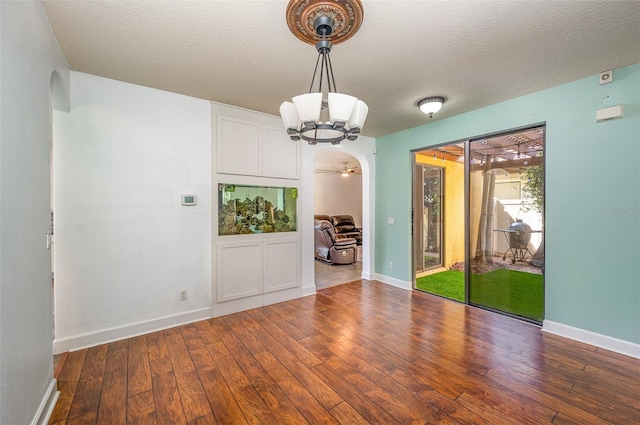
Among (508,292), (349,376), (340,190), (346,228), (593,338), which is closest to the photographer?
(349,376)

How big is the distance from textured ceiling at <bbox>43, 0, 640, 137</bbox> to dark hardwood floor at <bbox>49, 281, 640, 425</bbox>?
8.59ft

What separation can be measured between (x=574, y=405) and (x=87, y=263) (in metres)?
4.12

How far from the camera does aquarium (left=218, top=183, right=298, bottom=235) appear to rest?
132 inches

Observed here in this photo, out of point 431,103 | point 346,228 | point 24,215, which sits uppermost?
point 431,103

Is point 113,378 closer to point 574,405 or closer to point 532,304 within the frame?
point 574,405

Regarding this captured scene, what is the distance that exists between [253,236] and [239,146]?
121 cm

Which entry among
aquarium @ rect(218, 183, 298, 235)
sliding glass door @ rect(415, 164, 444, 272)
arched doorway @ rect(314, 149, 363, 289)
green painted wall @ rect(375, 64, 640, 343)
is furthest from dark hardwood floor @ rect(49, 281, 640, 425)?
arched doorway @ rect(314, 149, 363, 289)

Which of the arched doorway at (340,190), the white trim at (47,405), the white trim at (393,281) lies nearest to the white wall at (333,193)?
the arched doorway at (340,190)

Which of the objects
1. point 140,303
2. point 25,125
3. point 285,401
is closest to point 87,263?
point 140,303

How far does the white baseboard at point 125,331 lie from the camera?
244cm

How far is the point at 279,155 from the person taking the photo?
12.3 feet

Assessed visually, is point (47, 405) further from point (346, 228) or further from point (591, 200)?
point (346, 228)

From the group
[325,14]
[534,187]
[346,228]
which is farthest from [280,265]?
[346,228]

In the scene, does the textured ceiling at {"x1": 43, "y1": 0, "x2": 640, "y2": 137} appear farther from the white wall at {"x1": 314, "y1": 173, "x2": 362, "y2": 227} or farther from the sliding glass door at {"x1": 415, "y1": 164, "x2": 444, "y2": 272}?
the white wall at {"x1": 314, "y1": 173, "x2": 362, "y2": 227}
